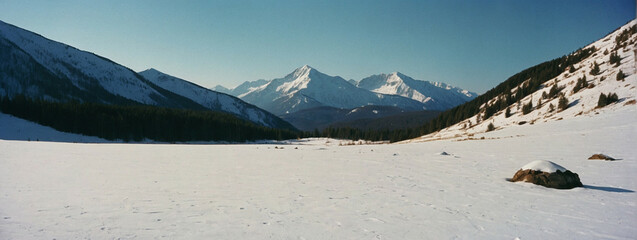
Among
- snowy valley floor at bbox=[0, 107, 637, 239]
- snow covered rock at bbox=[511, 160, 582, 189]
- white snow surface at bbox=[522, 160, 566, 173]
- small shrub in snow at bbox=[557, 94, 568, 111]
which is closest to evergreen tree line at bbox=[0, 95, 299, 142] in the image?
snowy valley floor at bbox=[0, 107, 637, 239]

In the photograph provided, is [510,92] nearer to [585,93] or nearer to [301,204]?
[585,93]

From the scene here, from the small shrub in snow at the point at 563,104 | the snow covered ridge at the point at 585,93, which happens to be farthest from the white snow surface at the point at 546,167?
the small shrub in snow at the point at 563,104

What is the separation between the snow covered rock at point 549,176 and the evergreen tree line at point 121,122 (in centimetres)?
10710

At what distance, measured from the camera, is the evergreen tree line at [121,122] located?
8400 centimetres

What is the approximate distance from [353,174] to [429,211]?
7.39 m

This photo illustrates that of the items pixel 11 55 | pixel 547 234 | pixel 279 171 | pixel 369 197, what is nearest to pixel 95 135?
pixel 279 171

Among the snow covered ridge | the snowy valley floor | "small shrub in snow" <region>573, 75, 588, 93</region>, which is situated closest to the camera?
the snowy valley floor

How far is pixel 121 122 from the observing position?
3639 inches

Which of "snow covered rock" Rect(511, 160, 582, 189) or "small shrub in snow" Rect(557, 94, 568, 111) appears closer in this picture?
"snow covered rock" Rect(511, 160, 582, 189)

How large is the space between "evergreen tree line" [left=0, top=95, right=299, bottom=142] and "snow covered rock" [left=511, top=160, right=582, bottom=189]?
107097mm

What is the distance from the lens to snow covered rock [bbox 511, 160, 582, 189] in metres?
12.4

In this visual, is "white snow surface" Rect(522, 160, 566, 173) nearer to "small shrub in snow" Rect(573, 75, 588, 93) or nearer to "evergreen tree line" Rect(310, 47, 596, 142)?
"small shrub in snow" Rect(573, 75, 588, 93)

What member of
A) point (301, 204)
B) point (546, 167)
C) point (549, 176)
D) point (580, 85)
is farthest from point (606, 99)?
point (301, 204)

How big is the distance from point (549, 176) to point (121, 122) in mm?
110635
